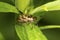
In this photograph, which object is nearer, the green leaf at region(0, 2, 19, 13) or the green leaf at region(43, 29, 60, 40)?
the green leaf at region(0, 2, 19, 13)

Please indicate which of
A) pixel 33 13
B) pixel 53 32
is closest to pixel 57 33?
pixel 53 32

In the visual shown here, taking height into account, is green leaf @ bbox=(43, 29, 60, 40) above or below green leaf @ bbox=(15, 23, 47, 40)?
below

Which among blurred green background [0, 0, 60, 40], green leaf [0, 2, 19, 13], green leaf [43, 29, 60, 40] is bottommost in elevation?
green leaf [43, 29, 60, 40]

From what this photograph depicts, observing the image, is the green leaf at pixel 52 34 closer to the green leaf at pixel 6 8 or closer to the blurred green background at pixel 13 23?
the blurred green background at pixel 13 23

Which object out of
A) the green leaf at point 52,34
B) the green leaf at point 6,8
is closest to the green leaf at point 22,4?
the green leaf at point 6,8

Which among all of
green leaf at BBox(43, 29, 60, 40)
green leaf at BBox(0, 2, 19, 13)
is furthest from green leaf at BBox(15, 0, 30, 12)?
green leaf at BBox(43, 29, 60, 40)

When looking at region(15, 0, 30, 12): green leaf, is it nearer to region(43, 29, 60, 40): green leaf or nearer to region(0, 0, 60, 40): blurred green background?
region(0, 0, 60, 40): blurred green background
